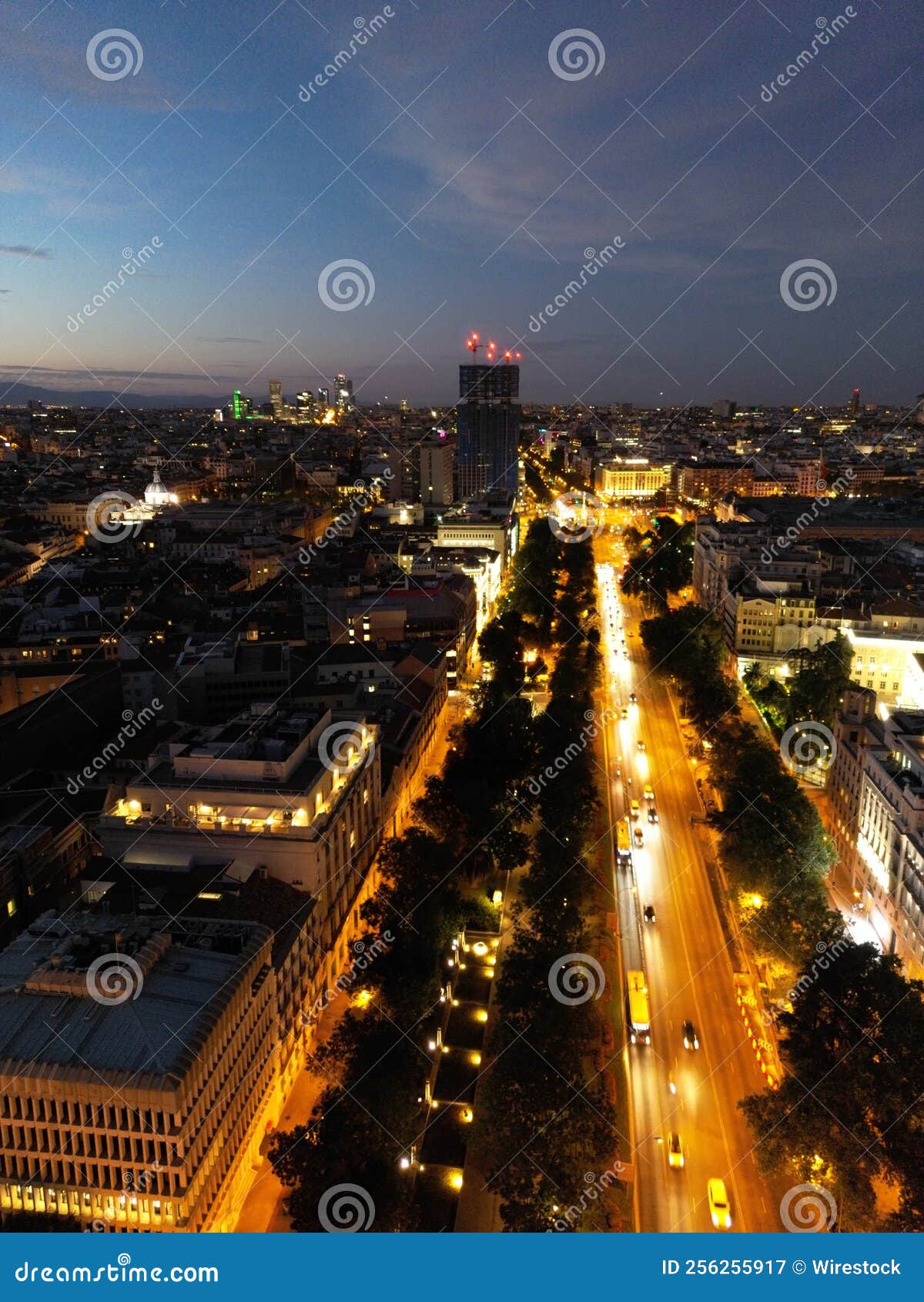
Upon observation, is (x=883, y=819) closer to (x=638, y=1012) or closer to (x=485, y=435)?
(x=638, y=1012)

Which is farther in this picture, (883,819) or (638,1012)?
(883,819)

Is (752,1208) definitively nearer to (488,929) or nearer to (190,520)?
(488,929)

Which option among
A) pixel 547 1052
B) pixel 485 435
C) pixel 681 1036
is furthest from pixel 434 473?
pixel 547 1052

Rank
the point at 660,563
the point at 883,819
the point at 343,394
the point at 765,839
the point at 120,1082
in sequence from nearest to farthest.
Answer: the point at 120,1082
the point at 765,839
the point at 883,819
the point at 660,563
the point at 343,394

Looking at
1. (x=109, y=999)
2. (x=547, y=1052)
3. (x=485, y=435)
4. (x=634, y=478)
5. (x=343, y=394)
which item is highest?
(x=343, y=394)

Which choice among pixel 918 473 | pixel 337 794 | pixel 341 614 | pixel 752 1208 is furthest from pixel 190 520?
pixel 918 473

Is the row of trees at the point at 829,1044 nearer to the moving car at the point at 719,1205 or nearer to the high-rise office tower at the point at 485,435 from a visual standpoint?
the moving car at the point at 719,1205
